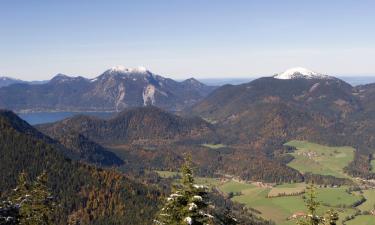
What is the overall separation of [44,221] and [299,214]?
70.3 ft

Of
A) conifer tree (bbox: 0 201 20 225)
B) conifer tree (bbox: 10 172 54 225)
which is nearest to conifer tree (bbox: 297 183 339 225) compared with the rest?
conifer tree (bbox: 10 172 54 225)

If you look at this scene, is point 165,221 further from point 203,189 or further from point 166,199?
point 203,189

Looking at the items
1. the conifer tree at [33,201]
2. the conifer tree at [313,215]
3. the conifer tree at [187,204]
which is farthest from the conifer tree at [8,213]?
the conifer tree at [313,215]

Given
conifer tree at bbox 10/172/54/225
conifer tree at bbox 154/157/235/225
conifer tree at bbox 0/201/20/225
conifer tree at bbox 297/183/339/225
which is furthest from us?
conifer tree at bbox 297/183/339/225

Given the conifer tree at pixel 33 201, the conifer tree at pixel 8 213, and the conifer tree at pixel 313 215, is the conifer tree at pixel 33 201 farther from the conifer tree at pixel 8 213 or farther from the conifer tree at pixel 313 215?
the conifer tree at pixel 313 215

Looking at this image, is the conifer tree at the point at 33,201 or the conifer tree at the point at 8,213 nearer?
the conifer tree at the point at 8,213

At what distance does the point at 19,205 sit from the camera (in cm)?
3600

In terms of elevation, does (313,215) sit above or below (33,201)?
below

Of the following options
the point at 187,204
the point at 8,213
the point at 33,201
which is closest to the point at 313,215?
the point at 187,204

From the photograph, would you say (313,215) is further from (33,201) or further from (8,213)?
(8,213)

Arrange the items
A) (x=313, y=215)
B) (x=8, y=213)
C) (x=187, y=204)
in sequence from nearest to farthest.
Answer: (x=187, y=204)
(x=8, y=213)
(x=313, y=215)

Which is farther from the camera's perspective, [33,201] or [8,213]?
[33,201]

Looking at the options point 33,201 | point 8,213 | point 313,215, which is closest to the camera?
point 8,213

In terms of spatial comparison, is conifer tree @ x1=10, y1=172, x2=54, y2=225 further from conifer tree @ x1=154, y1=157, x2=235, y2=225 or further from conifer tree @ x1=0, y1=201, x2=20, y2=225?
conifer tree @ x1=154, y1=157, x2=235, y2=225
